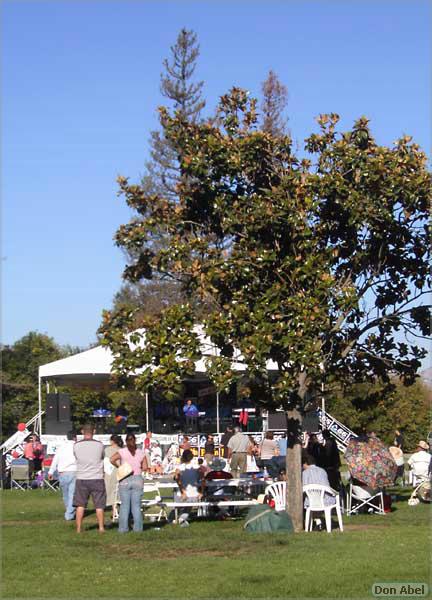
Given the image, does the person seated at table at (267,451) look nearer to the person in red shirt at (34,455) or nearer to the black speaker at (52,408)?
the person in red shirt at (34,455)

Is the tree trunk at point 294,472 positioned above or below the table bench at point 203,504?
above

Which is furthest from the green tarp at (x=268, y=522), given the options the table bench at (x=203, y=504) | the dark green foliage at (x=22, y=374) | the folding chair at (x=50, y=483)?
the dark green foliage at (x=22, y=374)

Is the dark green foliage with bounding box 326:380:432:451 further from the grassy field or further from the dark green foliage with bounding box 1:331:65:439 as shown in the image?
the grassy field

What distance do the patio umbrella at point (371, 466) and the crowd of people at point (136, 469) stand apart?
0.96 ft

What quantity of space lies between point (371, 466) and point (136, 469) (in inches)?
170

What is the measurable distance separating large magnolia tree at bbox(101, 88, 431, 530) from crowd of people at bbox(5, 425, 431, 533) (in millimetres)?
1261

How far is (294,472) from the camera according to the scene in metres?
14.9

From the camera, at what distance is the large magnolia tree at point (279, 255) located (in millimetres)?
14055

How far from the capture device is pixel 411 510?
1742cm

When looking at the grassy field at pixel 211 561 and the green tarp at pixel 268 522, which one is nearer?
the grassy field at pixel 211 561

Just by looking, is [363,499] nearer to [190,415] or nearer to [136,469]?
[136,469]

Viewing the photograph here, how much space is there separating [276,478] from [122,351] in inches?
244

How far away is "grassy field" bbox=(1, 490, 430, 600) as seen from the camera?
9797mm

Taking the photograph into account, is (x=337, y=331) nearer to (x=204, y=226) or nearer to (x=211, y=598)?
(x=204, y=226)
